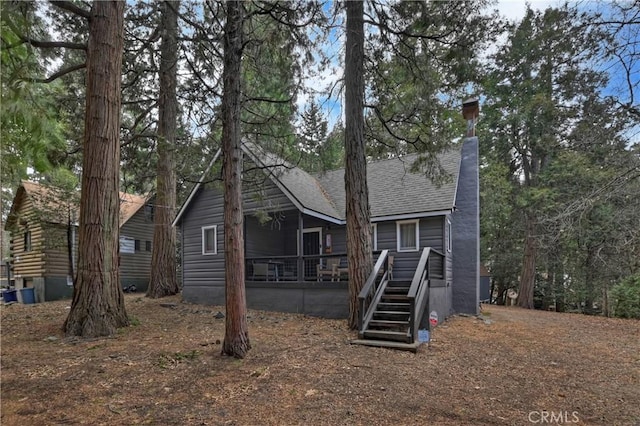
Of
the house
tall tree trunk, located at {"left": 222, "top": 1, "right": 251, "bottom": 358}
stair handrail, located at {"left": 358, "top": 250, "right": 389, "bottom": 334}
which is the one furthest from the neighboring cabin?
the house

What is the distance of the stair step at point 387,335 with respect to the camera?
6902 millimetres

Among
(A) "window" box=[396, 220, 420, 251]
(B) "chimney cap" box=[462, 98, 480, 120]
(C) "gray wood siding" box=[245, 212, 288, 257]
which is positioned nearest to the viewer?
(A) "window" box=[396, 220, 420, 251]

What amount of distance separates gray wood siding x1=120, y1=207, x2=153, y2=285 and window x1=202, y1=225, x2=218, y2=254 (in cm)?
817

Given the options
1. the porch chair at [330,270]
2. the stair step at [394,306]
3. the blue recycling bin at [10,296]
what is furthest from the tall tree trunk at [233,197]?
the blue recycling bin at [10,296]

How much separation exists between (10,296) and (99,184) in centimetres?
1441

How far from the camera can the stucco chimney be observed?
12477 millimetres

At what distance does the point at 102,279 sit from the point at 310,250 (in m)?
8.23

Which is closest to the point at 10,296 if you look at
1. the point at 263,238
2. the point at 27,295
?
the point at 27,295

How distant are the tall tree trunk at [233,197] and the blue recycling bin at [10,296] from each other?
16.3m

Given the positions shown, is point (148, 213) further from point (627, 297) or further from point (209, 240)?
point (627, 297)

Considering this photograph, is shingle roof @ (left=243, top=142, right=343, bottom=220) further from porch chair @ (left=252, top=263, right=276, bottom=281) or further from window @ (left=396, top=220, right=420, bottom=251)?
porch chair @ (left=252, top=263, right=276, bottom=281)

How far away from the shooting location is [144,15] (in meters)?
10.5

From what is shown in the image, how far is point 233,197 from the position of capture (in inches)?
225

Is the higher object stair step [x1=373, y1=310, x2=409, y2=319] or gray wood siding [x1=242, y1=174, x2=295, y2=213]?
gray wood siding [x1=242, y1=174, x2=295, y2=213]
